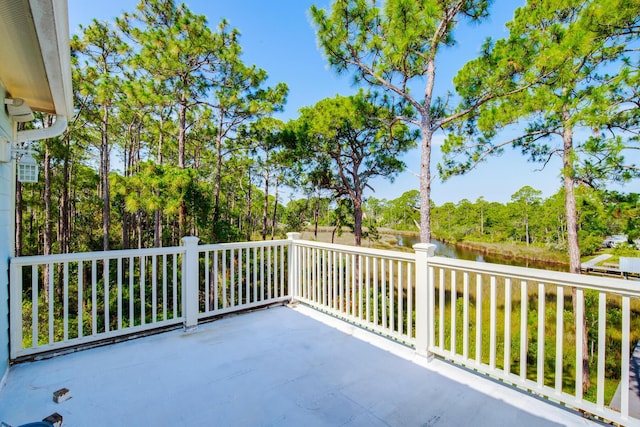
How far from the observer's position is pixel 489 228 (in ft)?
98.3

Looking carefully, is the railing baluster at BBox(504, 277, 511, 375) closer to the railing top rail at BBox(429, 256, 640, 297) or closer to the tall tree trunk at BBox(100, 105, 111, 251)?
the railing top rail at BBox(429, 256, 640, 297)

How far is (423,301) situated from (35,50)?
10.4 ft

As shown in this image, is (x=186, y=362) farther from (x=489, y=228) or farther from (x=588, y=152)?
(x=489, y=228)

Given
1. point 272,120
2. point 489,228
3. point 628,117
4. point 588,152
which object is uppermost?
point 272,120

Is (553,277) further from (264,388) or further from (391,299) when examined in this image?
(264,388)

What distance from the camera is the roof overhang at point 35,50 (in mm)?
1337

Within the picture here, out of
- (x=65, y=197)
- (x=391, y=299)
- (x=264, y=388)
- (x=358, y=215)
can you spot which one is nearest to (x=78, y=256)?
(x=264, y=388)

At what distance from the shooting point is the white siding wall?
2.04 m

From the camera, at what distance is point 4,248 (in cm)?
213

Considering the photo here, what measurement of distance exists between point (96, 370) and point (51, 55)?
2.17 m

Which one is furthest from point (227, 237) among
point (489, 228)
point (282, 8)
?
point (489, 228)

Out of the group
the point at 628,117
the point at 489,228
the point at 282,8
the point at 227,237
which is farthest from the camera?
the point at 489,228

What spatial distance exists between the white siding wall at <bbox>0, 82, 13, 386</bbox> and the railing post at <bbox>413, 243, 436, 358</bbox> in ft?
10.0

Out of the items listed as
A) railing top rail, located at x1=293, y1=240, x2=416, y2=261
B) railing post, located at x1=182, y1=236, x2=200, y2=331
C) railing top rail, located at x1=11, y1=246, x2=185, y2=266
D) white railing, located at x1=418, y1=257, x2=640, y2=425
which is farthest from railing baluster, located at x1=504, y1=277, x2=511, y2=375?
railing top rail, located at x1=11, y1=246, x2=185, y2=266
